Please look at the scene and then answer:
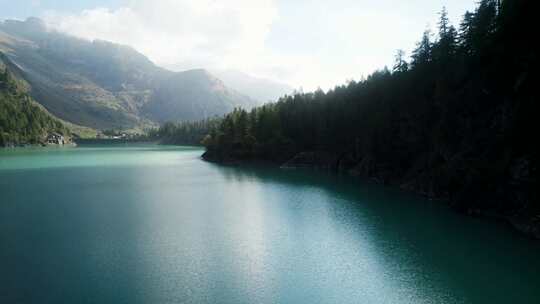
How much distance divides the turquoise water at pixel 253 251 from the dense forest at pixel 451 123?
602 centimetres

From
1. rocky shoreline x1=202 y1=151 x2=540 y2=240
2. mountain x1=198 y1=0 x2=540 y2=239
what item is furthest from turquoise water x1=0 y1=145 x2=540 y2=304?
mountain x1=198 y1=0 x2=540 y2=239

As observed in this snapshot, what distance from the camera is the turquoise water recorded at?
3259 cm

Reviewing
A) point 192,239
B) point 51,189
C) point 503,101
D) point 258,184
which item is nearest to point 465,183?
point 503,101

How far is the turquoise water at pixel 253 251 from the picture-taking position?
32.6 meters

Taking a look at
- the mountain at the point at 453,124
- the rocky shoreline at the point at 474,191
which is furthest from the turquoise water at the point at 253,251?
the mountain at the point at 453,124

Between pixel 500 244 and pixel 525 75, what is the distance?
73.1 ft

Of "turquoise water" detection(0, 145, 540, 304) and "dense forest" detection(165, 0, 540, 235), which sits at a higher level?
"dense forest" detection(165, 0, 540, 235)

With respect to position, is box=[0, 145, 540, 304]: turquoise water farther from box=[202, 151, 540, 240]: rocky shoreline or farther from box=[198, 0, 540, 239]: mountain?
box=[198, 0, 540, 239]: mountain

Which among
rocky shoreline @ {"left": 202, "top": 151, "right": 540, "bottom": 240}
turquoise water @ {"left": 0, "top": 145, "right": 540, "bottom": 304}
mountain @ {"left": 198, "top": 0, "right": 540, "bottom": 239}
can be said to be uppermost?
mountain @ {"left": 198, "top": 0, "right": 540, "bottom": 239}

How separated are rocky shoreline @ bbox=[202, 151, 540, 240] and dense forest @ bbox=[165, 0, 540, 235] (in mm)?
182

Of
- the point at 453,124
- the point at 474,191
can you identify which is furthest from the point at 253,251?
the point at 453,124

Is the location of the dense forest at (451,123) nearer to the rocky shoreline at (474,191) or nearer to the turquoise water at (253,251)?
the rocky shoreline at (474,191)

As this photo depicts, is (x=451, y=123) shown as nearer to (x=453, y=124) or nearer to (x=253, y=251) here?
(x=453, y=124)

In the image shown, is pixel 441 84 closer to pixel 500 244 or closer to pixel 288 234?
pixel 500 244
